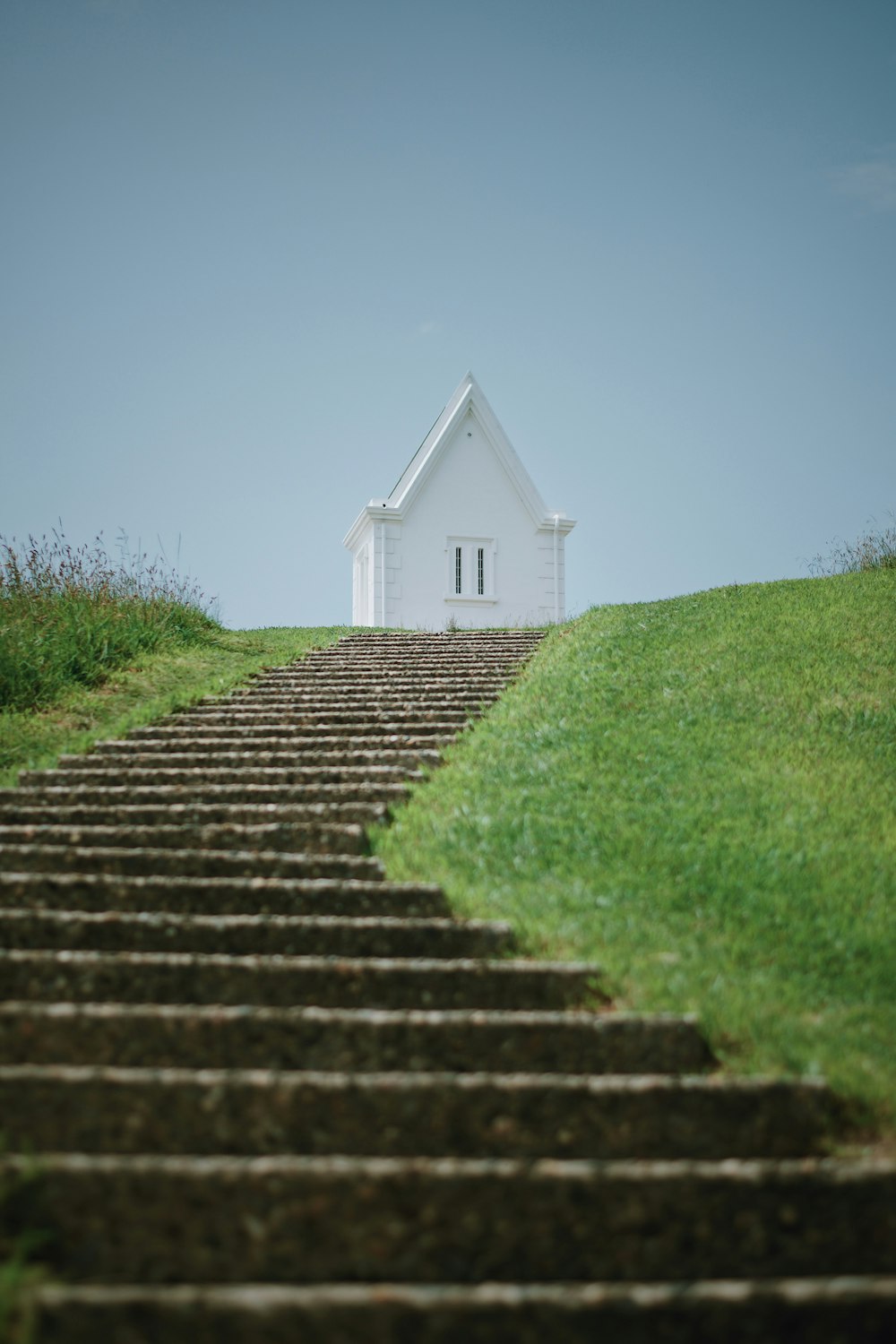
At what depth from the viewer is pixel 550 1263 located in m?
3.14

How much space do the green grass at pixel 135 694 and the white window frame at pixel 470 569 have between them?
29.9 ft

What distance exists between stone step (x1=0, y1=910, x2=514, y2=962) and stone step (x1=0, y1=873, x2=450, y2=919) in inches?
16.2

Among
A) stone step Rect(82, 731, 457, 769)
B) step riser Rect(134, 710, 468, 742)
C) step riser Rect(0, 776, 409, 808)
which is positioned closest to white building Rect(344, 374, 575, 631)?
step riser Rect(134, 710, 468, 742)

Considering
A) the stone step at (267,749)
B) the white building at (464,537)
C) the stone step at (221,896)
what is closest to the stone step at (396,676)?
the stone step at (267,749)

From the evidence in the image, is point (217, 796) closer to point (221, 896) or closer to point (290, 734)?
point (290, 734)

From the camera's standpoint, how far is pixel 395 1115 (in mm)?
3660

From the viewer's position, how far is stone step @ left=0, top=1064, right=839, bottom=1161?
3570 millimetres

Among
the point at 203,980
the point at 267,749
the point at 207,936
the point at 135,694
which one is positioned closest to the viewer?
the point at 203,980

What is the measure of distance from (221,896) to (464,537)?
2116cm

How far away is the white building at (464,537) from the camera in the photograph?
84.7ft

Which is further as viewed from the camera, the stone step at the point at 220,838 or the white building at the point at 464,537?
the white building at the point at 464,537

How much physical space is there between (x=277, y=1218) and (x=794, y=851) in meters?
4.94

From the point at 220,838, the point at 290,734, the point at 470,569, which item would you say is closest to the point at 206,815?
the point at 220,838

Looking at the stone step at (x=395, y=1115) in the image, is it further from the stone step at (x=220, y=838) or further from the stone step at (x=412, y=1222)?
the stone step at (x=220, y=838)
